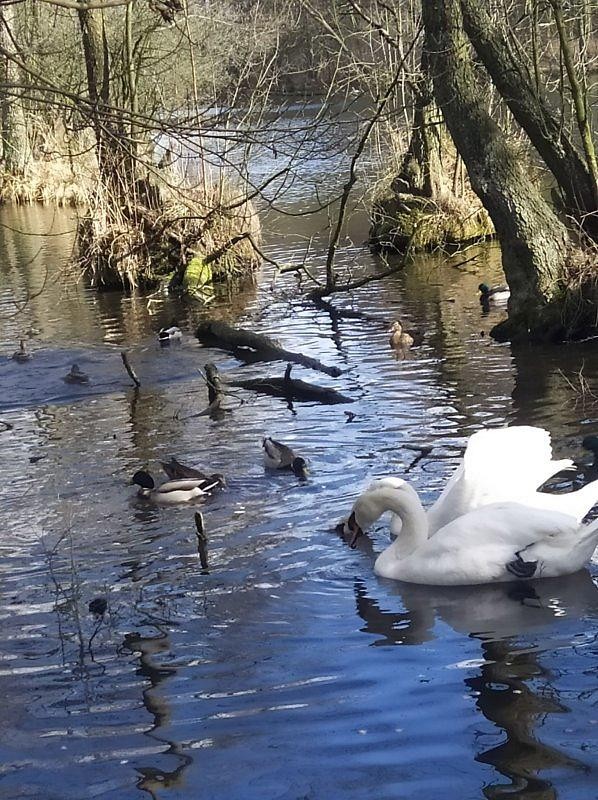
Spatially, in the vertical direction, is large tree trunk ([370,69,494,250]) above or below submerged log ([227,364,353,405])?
above

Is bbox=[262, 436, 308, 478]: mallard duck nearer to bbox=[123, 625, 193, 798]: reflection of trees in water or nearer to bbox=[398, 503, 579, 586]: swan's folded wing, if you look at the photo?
bbox=[398, 503, 579, 586]: swan's folded wing

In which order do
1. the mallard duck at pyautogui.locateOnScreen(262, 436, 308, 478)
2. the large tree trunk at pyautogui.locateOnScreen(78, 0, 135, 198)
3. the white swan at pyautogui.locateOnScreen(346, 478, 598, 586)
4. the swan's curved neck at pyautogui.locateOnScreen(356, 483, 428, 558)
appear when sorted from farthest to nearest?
the large tree trunk at pyautogui.locateOnScreen(78, 0, 135, 198)
the mallard duck at pyautogui.locateOnScreen(262, 436, 308, 478)
the swan's curved neck at pyautogui.locateOnScreen(356, 483, 428, 558)
the white swan at pyautogui.locateOnScreen(346, 478, 598, 586)

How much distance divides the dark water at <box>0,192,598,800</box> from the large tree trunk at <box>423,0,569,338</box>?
1204 mm

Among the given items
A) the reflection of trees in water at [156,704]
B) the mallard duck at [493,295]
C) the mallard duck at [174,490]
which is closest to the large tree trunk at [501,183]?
the mallard duck at [493,295]

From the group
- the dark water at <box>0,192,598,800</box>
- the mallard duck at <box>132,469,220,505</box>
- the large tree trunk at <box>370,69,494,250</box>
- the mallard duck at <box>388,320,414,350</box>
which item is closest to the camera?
the dark water at <box>0,192,598,800</box>

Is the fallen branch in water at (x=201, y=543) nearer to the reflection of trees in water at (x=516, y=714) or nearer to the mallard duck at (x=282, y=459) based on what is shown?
the mallard duck at (x=282, y=459)

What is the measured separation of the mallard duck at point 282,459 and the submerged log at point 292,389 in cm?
238

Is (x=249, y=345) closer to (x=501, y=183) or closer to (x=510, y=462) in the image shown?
(x=501, y=183)

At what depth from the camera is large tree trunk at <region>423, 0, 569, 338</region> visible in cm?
1343

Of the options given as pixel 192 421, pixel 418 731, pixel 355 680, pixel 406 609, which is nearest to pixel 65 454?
pixel 192 421

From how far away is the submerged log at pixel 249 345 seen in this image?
43.9ft

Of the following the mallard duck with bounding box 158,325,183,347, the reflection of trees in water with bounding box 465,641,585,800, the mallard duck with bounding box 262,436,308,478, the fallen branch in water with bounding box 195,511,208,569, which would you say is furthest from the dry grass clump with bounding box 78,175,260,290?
the reflection of trees in water with bounding box 465,641,585,800

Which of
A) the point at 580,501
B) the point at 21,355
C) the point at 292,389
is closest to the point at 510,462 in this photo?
the point at 580,501

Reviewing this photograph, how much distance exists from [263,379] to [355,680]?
711 centimetres
